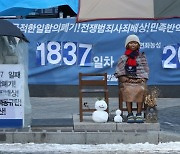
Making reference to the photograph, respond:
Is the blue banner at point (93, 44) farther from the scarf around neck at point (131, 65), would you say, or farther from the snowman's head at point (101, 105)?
the snowman's head at point (101, 105)

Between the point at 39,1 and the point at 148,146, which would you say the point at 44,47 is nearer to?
the point at 39,1

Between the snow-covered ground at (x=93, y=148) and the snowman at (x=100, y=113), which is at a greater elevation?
the snowman at (x=100, y=113)

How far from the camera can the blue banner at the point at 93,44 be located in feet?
48.2

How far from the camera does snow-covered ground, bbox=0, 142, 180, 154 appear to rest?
361 inches

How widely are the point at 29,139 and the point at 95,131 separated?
1.18 metres

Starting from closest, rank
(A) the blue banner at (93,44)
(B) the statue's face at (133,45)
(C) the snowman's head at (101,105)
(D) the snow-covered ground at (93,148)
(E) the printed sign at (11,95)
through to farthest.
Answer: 1. (D) the snow-covered ground at (93,148)
2. (E) the printed sign at (11,95)
3. (C) the snowman's head at (101,105)
4. (B) the statue's face at (133,45)
5. (A) the blue banner at (93,44)

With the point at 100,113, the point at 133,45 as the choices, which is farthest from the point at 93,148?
the point at 133,45

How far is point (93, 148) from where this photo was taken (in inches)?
373

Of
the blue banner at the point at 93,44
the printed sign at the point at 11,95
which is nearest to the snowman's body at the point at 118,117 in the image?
the printed sign at the point at 11,95

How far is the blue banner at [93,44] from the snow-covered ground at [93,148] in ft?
17.1

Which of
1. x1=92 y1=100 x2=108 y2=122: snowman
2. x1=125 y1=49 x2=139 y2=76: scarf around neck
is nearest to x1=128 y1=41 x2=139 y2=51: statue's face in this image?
x1=125 y1=49 x2=139 y2=76: scarf around neck

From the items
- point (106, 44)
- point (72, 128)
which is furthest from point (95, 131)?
point (106, 44)

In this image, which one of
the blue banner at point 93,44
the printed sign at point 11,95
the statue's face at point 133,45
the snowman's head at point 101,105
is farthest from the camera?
the blue banner at point 93,44

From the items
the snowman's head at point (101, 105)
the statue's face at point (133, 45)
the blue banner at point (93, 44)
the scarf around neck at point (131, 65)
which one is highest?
the blue banner at point (93, 44)
